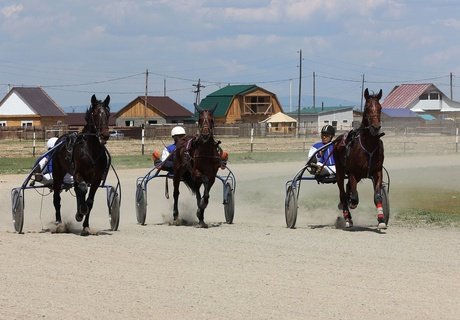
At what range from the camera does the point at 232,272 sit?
32.6 ft

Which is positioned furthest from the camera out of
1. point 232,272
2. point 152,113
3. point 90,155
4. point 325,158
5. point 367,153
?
point 152,113

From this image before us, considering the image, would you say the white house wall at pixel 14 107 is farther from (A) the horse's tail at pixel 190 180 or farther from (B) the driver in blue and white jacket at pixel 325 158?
(B) the driver in blue and white jacket at pixel 325 158

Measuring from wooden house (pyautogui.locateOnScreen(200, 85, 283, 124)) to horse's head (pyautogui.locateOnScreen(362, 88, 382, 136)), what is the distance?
274ft

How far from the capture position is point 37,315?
7.79 m

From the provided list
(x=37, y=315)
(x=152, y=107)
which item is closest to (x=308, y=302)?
(x=37, y=315)

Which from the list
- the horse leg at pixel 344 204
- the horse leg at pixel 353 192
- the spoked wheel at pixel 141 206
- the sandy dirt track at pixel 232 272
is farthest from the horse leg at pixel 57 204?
the horse leg at pixel 353 192

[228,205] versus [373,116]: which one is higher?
[373,116]

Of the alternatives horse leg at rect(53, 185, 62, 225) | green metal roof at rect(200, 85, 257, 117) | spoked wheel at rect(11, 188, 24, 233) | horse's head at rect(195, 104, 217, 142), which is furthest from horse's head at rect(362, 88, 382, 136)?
green metal roof at rect(200, 85, 257, 117)

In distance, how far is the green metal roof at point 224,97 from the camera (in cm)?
9944

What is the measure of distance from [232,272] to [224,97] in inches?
3610

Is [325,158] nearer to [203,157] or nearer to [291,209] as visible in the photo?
[291,209]

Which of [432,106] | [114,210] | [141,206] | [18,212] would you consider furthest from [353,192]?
[432,106]

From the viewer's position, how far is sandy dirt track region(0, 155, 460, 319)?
798 cm

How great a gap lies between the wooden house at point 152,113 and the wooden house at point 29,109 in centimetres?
994
